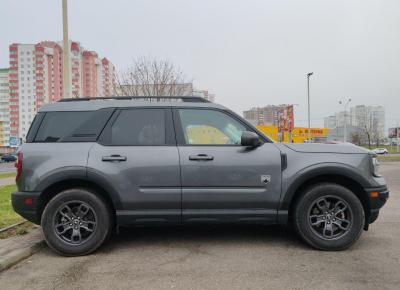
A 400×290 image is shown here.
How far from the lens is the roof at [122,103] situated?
490cm

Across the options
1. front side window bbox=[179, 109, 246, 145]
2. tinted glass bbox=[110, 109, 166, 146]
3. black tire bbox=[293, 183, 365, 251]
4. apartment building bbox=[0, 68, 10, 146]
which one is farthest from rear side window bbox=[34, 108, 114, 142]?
apartment building bbox=[0, 68, 10, 146]

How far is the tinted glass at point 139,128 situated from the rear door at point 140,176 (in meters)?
0.03

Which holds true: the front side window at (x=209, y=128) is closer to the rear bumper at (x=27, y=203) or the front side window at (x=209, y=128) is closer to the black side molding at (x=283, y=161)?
the black side molding at (x=283, y=161)

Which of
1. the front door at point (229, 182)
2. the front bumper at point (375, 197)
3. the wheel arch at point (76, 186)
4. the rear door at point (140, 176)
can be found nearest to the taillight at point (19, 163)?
the wheel arch at point (76, 186)

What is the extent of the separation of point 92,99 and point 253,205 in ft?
8.29

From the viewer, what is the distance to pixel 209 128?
4895 millimetres

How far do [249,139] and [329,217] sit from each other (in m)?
1.42

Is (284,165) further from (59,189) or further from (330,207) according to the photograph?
(59,189)

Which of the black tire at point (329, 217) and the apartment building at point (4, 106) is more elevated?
the apartment building at point (4, 106)

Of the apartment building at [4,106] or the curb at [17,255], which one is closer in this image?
the curb at [17,255]

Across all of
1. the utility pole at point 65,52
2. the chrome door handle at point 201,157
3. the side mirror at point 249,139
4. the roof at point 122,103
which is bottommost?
the chrome door handle at point 201,157

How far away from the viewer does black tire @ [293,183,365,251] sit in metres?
4.67

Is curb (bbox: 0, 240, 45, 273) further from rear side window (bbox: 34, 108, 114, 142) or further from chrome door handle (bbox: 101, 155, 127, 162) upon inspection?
chrome door handle (bbox: 101, 155, 127, 162)

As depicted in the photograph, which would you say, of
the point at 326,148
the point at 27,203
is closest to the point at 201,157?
the point at 326,148
